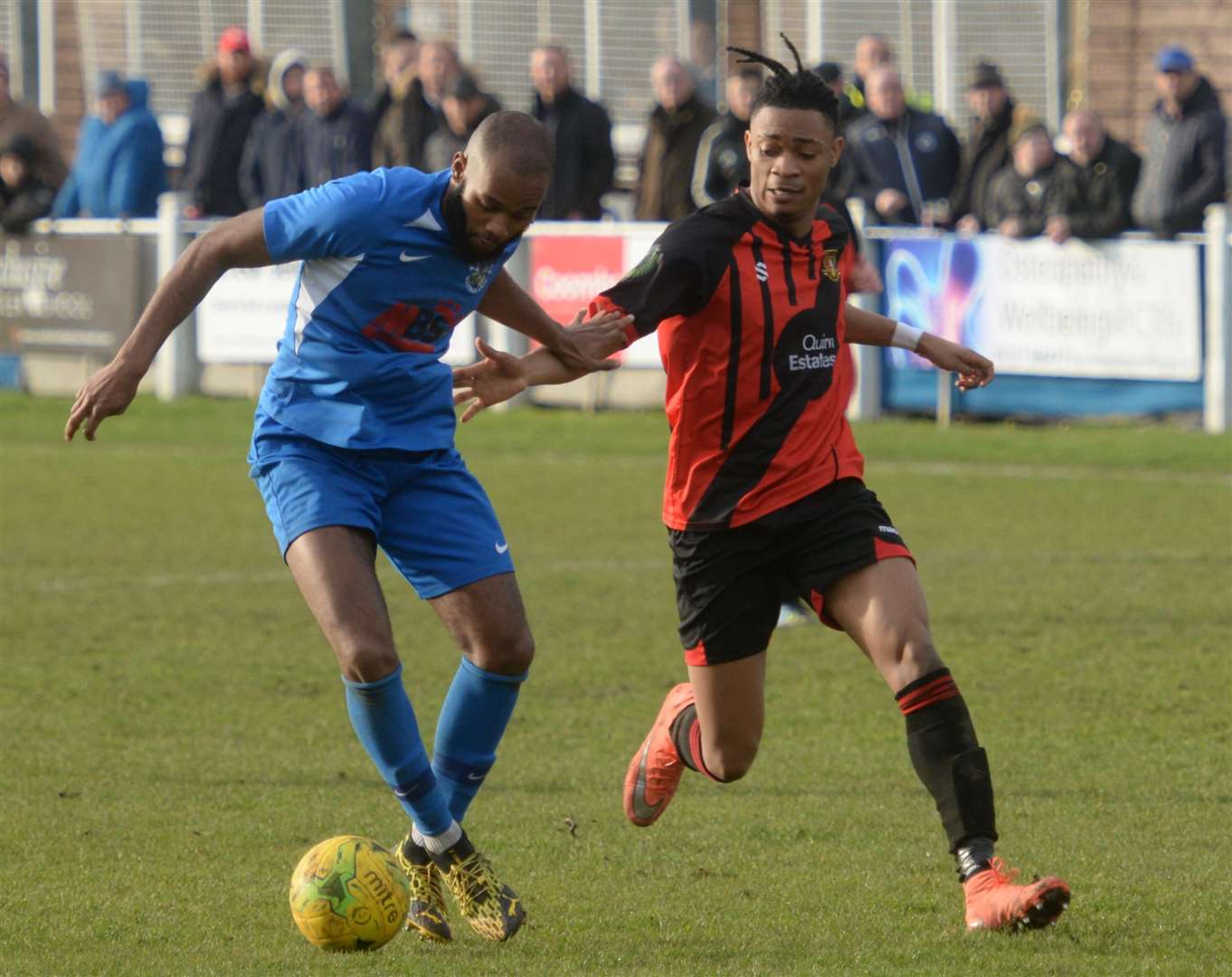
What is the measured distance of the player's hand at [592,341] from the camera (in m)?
5.47

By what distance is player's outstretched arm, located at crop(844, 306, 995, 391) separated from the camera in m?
6.05

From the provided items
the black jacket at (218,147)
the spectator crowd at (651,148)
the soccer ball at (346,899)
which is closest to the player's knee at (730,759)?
the soccer ball at (346,899)

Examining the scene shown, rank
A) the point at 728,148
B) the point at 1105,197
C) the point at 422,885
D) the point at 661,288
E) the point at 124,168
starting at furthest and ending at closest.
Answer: the point at 124,168, the point at 1105,197, the point at 728,148, the point at 661,288, the point at 422,885

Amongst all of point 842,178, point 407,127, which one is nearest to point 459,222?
point 842,178

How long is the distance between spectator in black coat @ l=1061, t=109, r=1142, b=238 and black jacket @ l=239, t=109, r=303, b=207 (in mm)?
6549

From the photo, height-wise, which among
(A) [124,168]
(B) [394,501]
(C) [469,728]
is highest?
(A) [124,168]

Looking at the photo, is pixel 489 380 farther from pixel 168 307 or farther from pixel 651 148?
pixel 651 148

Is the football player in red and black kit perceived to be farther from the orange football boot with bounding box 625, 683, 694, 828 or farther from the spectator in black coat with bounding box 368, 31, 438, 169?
the spectator in black coat with bounding box 368, 31, 438, 169

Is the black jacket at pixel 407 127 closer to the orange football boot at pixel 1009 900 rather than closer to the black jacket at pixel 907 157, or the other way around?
the black jacket at pixel 907 157

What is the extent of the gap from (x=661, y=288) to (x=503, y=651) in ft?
3.17

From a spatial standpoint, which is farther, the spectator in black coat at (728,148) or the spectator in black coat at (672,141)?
the spectator in black coat at (672,141)

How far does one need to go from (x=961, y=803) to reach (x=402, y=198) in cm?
193

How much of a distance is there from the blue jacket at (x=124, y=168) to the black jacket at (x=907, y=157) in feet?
21.7

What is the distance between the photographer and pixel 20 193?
19312 mm
